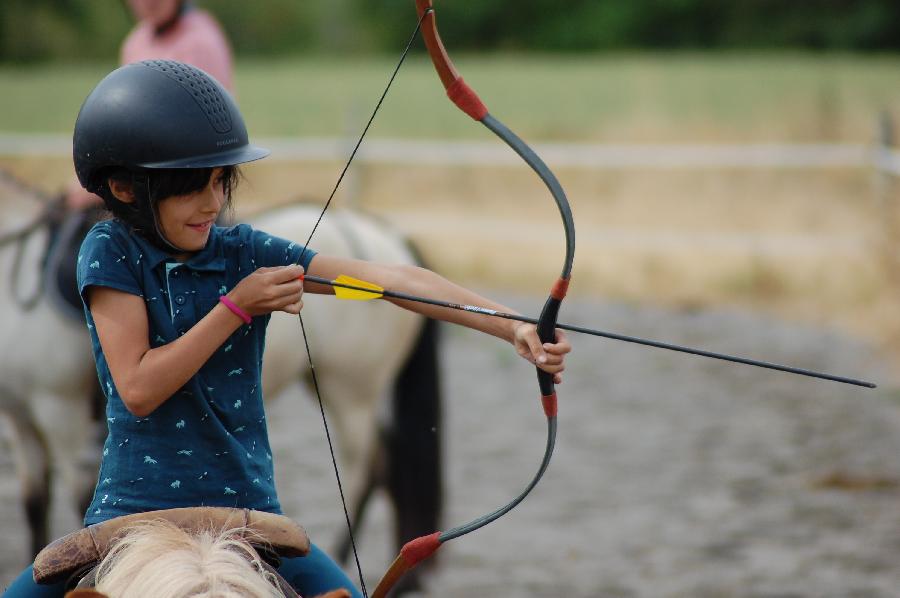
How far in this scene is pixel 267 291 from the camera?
1859mm

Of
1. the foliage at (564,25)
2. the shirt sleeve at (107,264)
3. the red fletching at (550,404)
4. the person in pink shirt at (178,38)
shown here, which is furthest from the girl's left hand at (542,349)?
the foliage at (564,25)

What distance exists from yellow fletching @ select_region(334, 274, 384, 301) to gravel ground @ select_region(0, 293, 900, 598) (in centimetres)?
269

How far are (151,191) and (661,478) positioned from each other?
4.38 m

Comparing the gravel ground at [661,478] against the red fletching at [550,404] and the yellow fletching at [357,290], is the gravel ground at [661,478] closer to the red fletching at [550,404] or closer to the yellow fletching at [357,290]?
the red fletching at [550,404]

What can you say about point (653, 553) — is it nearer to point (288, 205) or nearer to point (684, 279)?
point (288, 205)

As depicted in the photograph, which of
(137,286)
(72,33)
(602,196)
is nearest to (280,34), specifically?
(72,33)

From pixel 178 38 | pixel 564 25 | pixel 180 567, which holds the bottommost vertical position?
pixel 180 567

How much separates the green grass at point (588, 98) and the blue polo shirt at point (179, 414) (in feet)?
34.8

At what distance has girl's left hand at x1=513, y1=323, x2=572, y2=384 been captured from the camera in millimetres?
1980

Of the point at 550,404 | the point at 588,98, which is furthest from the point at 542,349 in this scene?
the point at 588,98

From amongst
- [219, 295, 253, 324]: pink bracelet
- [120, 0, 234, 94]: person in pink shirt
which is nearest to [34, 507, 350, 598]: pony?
[219, 295, 253, 324]: pink bracelet

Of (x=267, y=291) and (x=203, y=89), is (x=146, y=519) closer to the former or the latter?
(x=267, y=291)

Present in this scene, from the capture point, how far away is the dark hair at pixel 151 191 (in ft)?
6.53

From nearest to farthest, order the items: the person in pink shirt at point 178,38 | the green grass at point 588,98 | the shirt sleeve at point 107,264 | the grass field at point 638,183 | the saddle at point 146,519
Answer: the saddle at point 146,519
the shirt sleeve at point 107,264
the person in pink shirt at point 178,38
the grass field at point 638,183
the green grass at point 588,98
